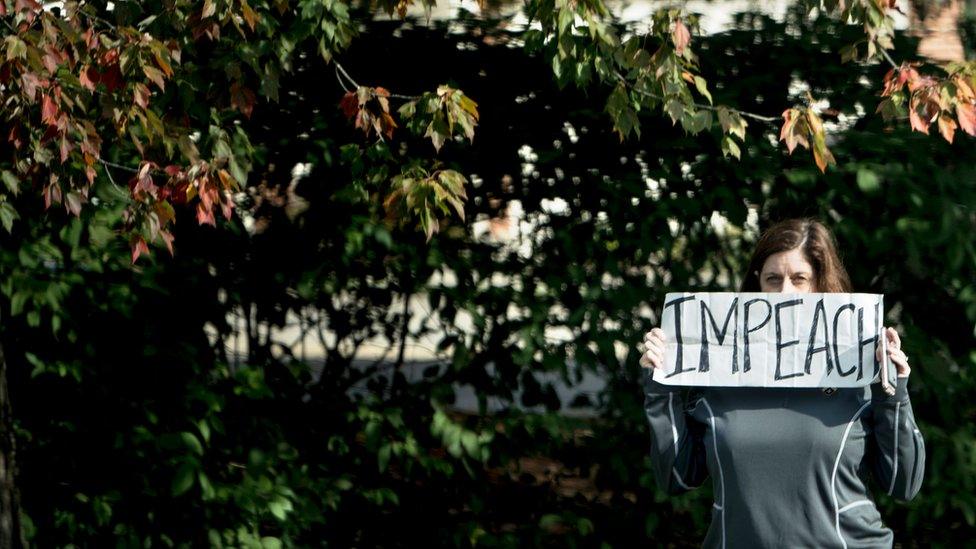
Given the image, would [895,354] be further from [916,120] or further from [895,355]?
[916,120]

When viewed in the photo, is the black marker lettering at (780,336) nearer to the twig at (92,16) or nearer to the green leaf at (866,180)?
the green leaf at (866,180)

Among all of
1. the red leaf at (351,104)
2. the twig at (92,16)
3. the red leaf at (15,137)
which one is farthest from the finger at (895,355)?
the red leaf at (15,137)

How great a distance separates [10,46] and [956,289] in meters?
3.34

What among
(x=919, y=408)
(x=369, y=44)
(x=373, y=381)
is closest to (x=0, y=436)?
(x=373, y=381)

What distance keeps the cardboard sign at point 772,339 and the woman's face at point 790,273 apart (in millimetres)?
72

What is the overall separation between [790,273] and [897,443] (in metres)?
0.48

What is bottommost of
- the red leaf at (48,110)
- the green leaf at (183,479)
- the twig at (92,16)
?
the green leaf at (183,479)

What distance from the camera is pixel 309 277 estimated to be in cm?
496

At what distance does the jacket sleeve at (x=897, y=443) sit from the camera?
289 cm

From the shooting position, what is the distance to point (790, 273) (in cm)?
314

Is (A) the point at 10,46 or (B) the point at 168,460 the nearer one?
(A) the point at 10,46

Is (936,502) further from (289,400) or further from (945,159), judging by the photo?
(289,400)

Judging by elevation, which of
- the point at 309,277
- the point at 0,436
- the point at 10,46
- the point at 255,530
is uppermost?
the point at 10,46

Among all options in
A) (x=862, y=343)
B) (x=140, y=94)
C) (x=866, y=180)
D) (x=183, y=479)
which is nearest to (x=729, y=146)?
(x=866, y=180)
